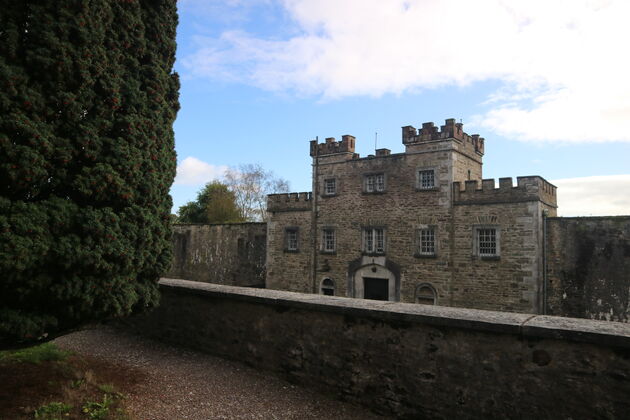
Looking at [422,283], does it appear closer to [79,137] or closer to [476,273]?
[476,273]

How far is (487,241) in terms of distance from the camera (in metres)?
18.5

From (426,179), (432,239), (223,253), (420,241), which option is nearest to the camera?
(432,239)

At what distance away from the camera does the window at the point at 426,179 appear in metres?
20.2

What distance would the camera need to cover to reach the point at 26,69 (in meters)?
4.23

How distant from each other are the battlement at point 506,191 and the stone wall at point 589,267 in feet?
4.74

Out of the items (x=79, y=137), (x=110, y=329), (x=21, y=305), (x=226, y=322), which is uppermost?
(x=79, y=137)

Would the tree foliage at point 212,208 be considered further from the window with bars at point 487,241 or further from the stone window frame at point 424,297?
the window with bars at point 487,241

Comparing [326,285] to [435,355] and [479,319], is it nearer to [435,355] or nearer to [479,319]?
[435,355]

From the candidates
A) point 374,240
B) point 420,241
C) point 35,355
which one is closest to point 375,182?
point 374,240

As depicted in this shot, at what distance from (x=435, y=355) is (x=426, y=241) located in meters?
15.9

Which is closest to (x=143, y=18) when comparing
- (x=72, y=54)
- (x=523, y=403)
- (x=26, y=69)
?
(x=72, y=54)

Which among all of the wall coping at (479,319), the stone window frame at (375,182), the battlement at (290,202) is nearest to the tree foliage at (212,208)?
the battlement at (290,202)

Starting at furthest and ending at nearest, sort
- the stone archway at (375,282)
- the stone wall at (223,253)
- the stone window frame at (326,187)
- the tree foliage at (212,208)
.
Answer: the tree foliage at (212,208) → the stone wall at (223,253) → the stone window frame at (326,187) → the stone archway at (375,282)

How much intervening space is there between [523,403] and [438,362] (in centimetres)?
89
